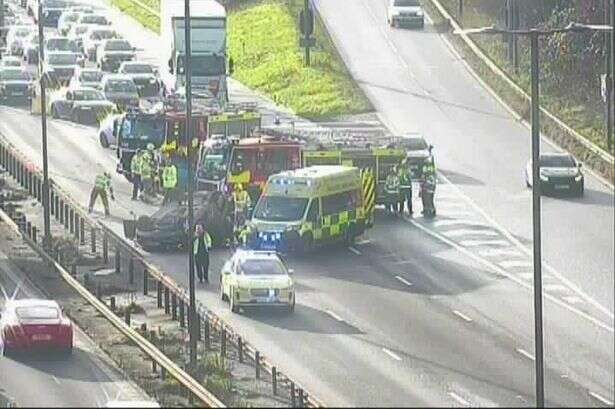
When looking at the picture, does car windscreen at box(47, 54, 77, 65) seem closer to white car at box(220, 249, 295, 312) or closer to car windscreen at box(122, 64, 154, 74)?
car windscreen at box(122, 64, 154, 74)

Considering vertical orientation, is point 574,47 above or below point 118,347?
above

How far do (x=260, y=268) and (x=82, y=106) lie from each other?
111 ft

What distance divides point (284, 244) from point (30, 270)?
6.98 m

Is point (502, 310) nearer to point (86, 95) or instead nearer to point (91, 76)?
point (86, 95)

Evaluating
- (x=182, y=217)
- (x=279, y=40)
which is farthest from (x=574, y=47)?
(x=182, y=217)

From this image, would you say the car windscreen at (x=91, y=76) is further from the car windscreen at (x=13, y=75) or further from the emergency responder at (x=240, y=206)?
the emergency responder at (x=240, y=206)

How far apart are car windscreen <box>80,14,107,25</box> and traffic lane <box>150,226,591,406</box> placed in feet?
165

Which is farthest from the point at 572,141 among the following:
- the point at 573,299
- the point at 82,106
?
the point at 573,299

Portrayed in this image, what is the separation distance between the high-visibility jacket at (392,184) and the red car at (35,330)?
17825mm

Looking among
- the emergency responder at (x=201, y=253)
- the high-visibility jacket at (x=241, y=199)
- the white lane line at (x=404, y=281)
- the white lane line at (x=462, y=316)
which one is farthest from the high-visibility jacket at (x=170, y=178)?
the white lane line at (x=462, y=316)

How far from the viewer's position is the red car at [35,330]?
5125cm

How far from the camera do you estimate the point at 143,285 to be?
59.3 metres

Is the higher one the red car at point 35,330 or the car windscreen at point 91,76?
the car windscreen at point 91,76

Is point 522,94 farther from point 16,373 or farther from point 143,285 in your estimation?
point 16,373
